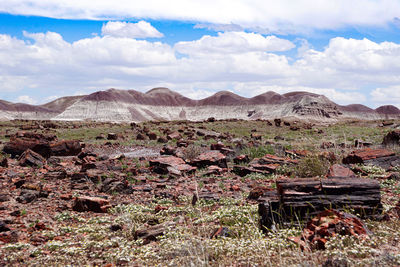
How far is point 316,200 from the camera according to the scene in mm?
6094

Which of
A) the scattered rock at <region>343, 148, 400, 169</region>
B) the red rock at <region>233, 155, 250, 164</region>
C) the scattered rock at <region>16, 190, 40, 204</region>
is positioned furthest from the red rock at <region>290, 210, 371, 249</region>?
the red rock at <region>233, 155, 250, 164</region>

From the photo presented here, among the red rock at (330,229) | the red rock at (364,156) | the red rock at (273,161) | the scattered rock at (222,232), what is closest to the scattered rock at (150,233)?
the scattered rock at (222,232)

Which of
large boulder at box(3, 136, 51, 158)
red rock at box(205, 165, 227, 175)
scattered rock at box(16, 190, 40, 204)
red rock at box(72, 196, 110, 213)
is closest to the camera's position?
red rock at box(72, 196, 110, 213)

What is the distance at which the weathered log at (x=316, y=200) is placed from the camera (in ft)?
19.7

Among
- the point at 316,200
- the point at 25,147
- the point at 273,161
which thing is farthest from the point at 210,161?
the point at 25,147

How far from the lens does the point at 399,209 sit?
Result: 251 inches

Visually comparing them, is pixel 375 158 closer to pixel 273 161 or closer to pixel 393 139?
pixel 273 161

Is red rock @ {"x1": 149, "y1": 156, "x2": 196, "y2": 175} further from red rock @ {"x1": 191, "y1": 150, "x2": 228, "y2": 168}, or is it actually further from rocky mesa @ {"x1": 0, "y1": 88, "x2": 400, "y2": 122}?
rocky mesa @ {"x1": 0, "y1": 88, "x2": 400, "y2": 122}

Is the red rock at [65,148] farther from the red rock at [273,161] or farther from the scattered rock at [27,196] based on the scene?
the red rock at [273,161]

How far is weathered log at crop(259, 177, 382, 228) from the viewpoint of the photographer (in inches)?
237

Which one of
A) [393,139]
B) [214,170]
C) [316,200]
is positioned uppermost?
[393,139]

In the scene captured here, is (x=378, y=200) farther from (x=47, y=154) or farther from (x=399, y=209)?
(x=47, y=154)

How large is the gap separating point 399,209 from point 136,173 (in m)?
8.64

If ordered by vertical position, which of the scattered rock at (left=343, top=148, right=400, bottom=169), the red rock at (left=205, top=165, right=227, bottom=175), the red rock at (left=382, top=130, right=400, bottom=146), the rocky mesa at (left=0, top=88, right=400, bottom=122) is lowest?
the red rock at (left=205, top=165, right=227, bottom=175)
